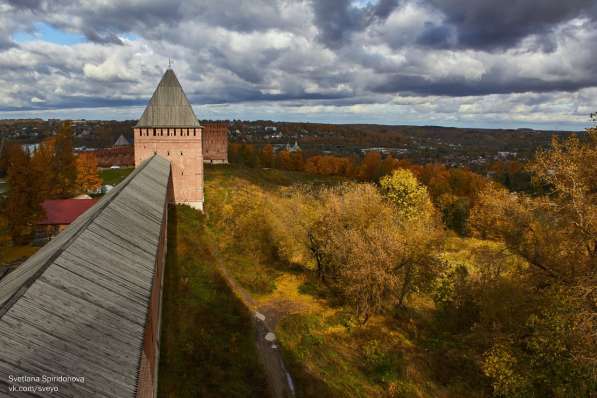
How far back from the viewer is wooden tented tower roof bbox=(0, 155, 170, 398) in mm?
4438

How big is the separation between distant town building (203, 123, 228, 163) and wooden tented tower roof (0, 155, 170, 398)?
54.2 meters

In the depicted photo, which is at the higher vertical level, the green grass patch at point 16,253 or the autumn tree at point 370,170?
the autumn tree at point 370,170

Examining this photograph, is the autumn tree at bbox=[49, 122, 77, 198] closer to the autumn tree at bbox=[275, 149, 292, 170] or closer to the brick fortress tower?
the brick fortress tower

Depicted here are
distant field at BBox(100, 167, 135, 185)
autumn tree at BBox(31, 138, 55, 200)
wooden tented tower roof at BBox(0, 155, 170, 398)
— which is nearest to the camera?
wooden tented tower roof at BBox(0, 155, 170, 398)

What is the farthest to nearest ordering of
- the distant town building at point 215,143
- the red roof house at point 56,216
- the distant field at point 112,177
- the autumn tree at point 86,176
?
the distant town building at point 215,143
the distant field at point 112,177
the autumn tree at point 86,176
the red roof house at point 56,216

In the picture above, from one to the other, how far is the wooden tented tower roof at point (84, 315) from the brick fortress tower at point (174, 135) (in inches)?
706

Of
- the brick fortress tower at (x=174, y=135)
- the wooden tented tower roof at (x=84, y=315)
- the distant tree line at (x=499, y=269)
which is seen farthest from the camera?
the brick fortress tower at (x=174, y=135)

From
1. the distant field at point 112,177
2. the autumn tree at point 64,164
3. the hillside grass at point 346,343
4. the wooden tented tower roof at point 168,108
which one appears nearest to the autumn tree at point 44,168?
the autumn tree at point 64,164

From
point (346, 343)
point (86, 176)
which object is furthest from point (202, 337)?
point (86, 176)

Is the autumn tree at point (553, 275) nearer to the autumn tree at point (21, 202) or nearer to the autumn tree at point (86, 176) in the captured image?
the autumn tree at point (21, 202)

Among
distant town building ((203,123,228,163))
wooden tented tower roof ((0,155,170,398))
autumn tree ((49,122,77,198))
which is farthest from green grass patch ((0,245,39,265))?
distant town building ((203,123,228,163))

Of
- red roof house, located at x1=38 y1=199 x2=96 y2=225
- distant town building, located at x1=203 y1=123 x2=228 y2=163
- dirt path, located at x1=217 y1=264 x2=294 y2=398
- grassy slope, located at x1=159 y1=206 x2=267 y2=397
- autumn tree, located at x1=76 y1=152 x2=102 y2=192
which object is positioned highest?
distant town building, located at x1=203 y1=123 x2=228 y2=163

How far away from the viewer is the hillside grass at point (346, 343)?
1268 cm

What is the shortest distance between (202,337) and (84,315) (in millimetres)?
8081
